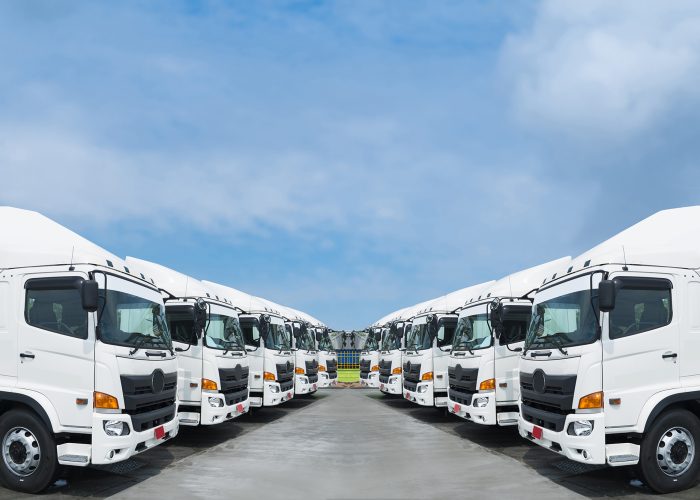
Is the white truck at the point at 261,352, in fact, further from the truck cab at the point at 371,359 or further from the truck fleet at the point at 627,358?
the truck fleet at the point at 627,358

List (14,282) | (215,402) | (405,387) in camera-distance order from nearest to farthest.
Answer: (14,282), (215,402), (405,387)

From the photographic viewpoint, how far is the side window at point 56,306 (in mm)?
7961

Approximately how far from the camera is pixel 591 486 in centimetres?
A: 833

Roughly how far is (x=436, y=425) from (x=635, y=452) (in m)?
8.29

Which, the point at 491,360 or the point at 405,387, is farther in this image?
the point at 405,387

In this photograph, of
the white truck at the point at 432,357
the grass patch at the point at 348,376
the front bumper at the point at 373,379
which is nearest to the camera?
the white truck at the point at 432,357

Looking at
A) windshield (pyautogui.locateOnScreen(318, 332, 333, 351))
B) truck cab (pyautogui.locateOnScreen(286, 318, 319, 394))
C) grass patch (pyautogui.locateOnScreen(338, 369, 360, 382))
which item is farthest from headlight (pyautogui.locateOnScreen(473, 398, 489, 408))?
grass patch (pyautogui.locateOnScreen(338, 369, 360, 382))

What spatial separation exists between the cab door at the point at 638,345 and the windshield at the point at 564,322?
0.72 ft

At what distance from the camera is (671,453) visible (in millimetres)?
7824

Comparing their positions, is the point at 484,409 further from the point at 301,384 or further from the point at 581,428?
the point at 301,384

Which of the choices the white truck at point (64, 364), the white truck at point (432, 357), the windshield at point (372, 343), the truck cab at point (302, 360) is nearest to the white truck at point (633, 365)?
the white truck at point (64, 364)

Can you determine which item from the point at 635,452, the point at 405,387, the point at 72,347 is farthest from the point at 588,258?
the point at 405,387

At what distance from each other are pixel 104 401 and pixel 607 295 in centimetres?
623

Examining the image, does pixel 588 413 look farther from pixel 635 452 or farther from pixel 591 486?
pixel 591 486
